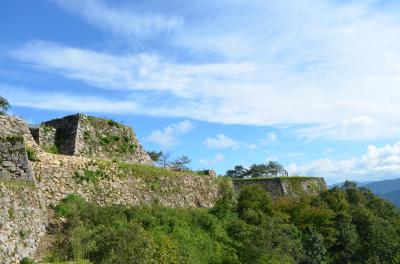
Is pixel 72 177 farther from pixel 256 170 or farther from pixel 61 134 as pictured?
pixel 256 170

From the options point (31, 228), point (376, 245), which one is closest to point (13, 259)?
point (31, 228)

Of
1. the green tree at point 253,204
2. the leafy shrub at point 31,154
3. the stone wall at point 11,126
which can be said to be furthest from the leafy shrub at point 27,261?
the green tree at point 253,204

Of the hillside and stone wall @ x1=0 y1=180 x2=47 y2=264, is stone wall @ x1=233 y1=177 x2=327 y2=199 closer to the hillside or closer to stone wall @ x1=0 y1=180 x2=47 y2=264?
the hillside

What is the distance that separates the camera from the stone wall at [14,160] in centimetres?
1639

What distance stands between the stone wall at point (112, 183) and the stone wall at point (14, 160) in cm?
138

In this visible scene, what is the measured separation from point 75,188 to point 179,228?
5688 millimetres

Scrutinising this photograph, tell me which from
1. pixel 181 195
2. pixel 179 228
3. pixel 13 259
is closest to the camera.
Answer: pixel 13 259

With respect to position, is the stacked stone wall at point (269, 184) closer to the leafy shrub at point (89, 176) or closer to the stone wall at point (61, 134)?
the stone wall at point (61, 134)

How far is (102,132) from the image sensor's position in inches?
1040

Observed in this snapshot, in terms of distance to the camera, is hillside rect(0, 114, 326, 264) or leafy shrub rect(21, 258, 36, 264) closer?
leafy shrub rect(21, 258, 36, 264)

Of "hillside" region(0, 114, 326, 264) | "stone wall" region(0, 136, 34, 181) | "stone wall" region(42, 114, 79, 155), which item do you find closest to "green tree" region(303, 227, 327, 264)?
"hillside" region(0, 114, 326, 264)

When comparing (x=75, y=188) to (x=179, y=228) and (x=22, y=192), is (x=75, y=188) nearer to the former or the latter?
(x=22, y=192)

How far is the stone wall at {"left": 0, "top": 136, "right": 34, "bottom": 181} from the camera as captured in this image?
645 inches

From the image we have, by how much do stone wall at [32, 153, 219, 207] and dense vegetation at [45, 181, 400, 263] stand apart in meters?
1.05
